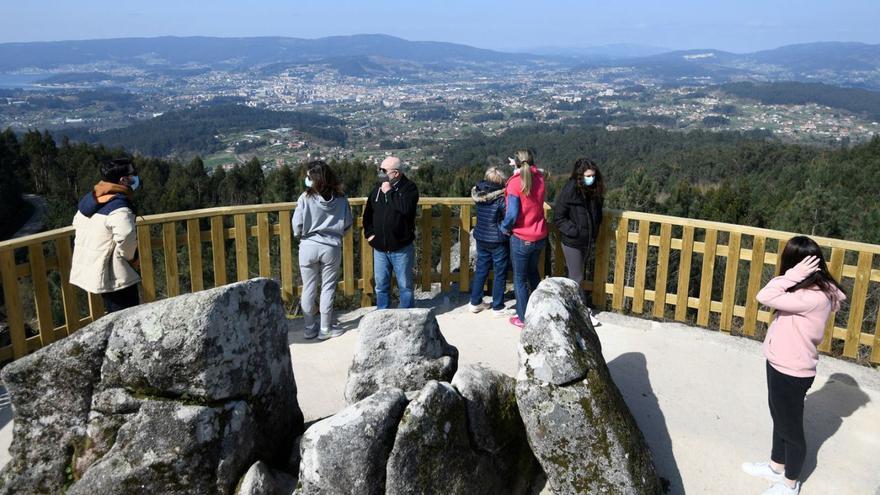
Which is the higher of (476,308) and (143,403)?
(143,403)

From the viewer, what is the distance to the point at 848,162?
3241 cm

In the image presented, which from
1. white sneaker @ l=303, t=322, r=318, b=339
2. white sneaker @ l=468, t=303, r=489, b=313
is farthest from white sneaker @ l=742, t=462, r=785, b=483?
white sneaker @ l=303, t=322, r=318, b=339

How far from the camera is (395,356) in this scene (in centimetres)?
437

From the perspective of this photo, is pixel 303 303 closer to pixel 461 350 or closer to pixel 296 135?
pixel 461 350

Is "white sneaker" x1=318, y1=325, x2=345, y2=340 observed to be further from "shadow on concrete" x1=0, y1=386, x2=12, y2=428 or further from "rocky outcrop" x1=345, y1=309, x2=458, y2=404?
"shadow on concrete" x1=0, y1=386, x2=12, y2=428

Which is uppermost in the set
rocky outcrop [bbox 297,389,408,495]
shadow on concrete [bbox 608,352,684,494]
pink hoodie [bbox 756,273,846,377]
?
pink hoodie [bbox 756,273,846,377]

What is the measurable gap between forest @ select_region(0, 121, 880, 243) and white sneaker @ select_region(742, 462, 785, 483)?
541 inches

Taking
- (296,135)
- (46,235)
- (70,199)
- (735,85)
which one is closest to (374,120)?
(296,135)

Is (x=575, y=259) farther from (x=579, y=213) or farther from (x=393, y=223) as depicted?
(x=393, y=223)

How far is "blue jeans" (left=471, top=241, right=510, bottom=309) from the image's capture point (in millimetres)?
6945

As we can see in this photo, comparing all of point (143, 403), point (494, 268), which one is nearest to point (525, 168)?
point (494, 268)

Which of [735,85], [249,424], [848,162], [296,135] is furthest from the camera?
[735,85]

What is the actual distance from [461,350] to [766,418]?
8.65 feet

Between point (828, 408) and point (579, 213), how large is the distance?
270 cm
